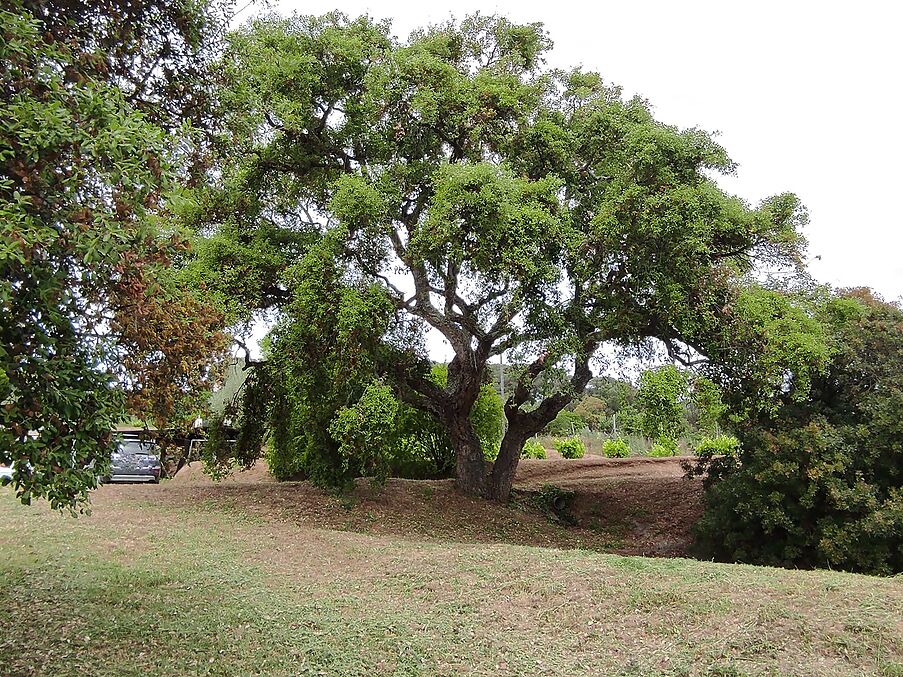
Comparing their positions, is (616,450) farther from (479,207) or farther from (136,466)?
(479,207)

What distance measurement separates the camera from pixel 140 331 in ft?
13.8

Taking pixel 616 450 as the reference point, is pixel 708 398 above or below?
above

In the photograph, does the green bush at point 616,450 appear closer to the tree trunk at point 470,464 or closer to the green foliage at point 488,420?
the green foliage at point 488,420

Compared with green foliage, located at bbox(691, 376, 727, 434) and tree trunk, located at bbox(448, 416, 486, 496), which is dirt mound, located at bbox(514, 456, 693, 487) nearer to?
tree trunk, located at bbox(448, 416, 486, 496)

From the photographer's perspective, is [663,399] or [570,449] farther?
[570,449]

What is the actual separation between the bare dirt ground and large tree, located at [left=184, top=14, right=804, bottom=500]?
1.82 m

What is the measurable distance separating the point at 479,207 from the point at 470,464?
5.99 meters

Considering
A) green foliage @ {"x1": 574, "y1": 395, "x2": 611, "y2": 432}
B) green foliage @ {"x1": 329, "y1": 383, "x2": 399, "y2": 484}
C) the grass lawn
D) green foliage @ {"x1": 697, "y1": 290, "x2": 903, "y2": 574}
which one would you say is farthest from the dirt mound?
the grass lawn

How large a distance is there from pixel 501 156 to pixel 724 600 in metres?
7.59

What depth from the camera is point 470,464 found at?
13.1 m

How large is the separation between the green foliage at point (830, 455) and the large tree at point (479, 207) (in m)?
1.35

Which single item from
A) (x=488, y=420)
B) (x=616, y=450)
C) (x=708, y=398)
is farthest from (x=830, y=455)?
(x=616, y=450)

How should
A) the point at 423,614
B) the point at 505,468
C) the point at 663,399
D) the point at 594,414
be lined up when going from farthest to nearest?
1. the point at 594,414
2. the point at 505,468
3. the point at 663,399
4. the point at 423,614

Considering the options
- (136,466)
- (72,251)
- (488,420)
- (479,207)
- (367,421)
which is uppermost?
(479,207)
